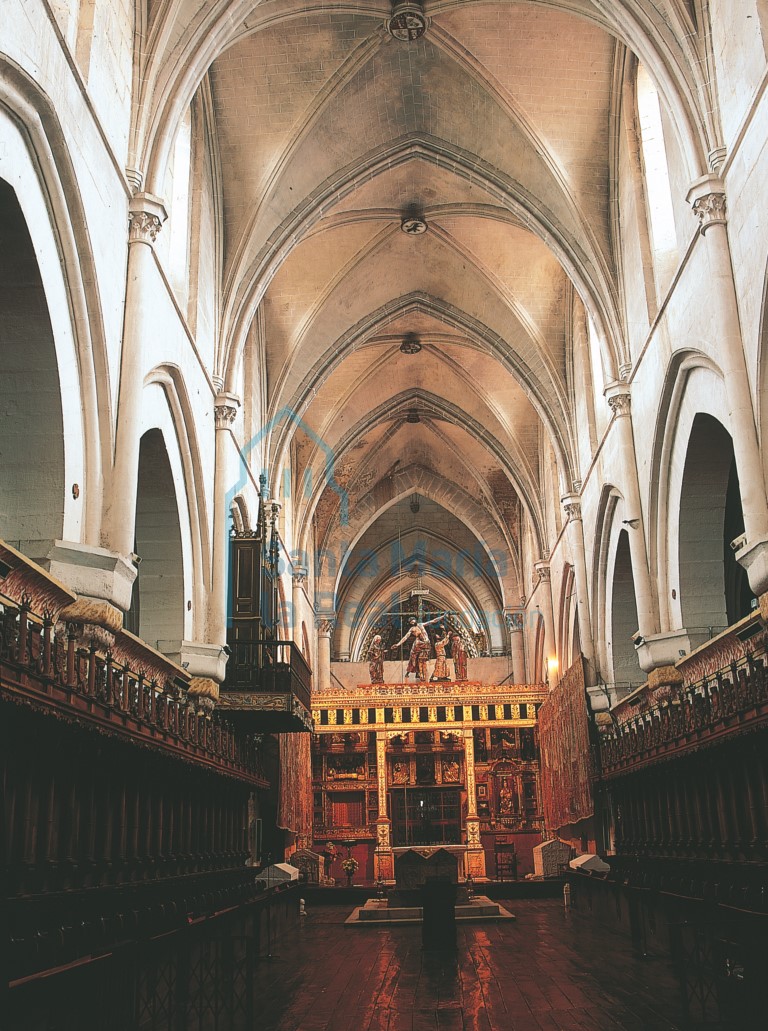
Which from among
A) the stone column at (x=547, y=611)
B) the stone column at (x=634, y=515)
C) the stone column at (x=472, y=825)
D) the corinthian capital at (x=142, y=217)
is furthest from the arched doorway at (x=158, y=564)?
the stone column at (x=472, y=825)

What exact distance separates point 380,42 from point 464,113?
6.92 ft

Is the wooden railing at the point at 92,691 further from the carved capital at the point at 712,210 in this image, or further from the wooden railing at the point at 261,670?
the carved capital at the point at 712,210

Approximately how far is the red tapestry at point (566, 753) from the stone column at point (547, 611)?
4.16ft

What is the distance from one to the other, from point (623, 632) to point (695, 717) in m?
7.60

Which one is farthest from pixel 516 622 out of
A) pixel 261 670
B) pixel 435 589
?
pixel 261 670

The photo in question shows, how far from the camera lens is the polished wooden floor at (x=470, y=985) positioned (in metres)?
7.51

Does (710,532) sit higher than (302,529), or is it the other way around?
(302,529)

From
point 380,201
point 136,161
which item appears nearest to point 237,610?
point 136,161

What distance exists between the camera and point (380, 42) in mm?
16562

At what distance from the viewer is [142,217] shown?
11.8 meters

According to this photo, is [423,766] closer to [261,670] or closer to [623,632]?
[623,632]

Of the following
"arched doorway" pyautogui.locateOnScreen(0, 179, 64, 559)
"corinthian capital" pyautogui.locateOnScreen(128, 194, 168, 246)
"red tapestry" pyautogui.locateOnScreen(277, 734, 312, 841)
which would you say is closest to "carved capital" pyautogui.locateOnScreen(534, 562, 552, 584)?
"red tapestry" pyautogui.locateOnScreen(277, 734, 312, 841)

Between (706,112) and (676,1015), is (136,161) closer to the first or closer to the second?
(706,112)

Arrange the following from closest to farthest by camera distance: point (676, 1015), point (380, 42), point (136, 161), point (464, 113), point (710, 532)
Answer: point (676, 1015), point (136, 161), point (710, 532), point (380, 42), point (464, 113)
